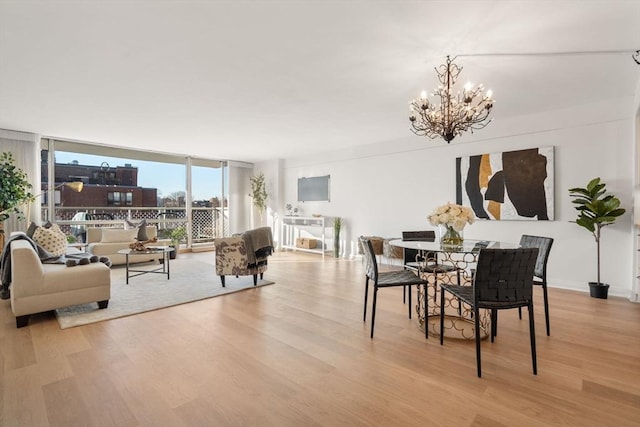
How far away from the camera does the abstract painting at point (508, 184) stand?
4.30 m

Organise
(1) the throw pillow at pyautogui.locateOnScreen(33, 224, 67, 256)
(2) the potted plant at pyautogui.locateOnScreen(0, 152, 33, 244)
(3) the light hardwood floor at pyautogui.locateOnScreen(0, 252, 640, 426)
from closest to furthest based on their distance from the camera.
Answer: (3) the light hardwood floor at pyautogui.locateOnScreen(0, 252, 640, 426), (1) the throw pillow at pyautogui.locateOnScreen(33, 224, 67, 256), (2) the potted plant at pyautogui.locateOnScreen(0, 152, 33, 244)

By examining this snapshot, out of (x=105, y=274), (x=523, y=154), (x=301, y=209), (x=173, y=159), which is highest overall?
(x=173, y=159)

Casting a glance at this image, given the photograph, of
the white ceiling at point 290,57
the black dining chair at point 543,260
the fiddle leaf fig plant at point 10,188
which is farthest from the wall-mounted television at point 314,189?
the fiddle leaf fig plant at point 10,188

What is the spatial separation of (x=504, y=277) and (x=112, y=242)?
20.7 feet

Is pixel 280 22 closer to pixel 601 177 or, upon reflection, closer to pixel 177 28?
pixel 177 28

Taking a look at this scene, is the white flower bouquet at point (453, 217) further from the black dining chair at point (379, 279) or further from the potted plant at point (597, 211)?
the potted plant at point (597, 211)

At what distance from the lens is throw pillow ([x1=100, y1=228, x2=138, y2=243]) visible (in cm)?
573

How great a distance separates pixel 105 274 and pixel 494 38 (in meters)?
4.34

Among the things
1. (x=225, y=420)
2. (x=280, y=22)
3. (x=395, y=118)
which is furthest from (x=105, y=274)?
(x=395, y=118)

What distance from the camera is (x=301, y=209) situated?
792 cm

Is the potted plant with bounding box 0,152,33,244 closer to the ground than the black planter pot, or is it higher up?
higher up

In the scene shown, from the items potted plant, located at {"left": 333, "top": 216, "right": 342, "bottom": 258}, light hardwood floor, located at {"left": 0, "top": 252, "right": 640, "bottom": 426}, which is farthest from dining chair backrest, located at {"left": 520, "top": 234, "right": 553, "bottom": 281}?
potted plant, located at {"left": 333, "top": 216, "right": 342, "bottom": 258}

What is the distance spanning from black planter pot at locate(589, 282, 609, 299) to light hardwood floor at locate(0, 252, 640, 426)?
56 cm

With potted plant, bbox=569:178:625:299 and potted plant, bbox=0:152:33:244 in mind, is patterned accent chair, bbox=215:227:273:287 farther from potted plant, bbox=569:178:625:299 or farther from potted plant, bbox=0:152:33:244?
potted plant, bbox=569:178:625:299
